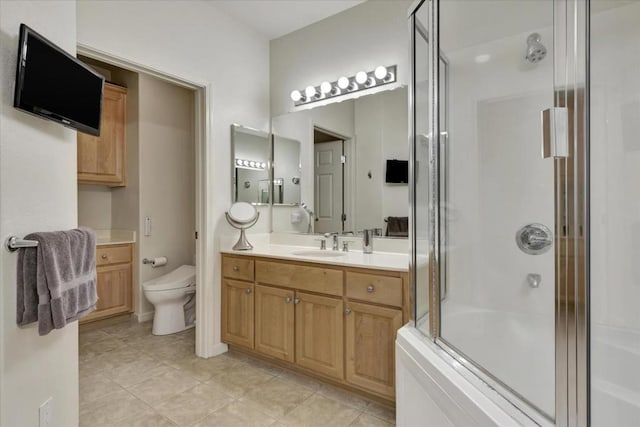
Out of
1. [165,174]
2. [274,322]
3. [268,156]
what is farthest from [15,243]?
[165,174]

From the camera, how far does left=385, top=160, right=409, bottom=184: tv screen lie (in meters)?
2.21

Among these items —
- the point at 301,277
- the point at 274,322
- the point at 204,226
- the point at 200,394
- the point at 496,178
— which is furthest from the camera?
the point at 204,226

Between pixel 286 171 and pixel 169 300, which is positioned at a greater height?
pixel 286 171

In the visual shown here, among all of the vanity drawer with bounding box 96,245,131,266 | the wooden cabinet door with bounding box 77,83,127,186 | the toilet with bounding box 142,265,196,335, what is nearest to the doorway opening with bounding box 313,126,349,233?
the toilet with bounding box 142,265,196,335

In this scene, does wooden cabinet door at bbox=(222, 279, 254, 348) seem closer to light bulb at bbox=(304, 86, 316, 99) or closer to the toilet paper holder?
the toilet paper holder

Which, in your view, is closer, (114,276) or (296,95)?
(296,95)

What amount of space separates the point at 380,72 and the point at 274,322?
188 centimetres

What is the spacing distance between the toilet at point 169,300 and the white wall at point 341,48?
1.76m

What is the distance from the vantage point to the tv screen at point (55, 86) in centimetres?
114

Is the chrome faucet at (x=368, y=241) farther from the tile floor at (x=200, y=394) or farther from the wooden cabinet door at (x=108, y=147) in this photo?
the wooden cabinet door at (x=108, y=147)

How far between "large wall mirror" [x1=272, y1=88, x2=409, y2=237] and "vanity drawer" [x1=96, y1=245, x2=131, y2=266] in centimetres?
160

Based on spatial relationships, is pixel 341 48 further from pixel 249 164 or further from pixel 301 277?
pixel 301 277

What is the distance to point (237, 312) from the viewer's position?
7.95ft

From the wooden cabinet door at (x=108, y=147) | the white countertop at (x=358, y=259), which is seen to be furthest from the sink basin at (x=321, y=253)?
the wooden cabinet door at (x=108, y=147)
